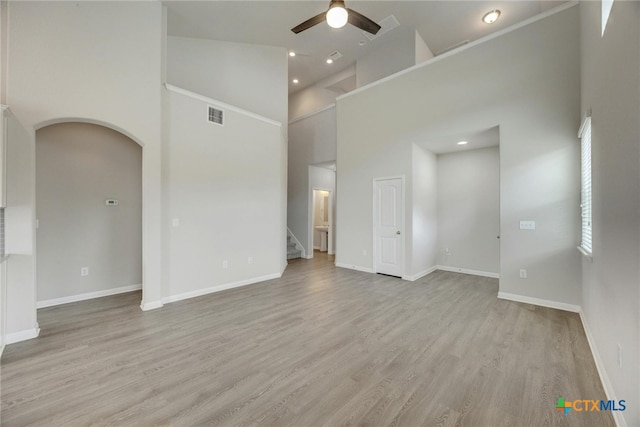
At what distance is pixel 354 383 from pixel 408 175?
3949 mm

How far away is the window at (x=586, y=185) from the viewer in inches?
112

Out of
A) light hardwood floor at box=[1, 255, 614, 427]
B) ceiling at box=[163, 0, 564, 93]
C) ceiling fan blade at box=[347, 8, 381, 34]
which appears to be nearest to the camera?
light hardwood floor at box=[1, 255, 614, 427]

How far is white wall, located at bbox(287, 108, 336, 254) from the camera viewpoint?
6.95 metres

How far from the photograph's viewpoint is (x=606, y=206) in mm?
2047

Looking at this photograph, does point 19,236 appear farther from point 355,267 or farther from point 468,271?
point 468,271

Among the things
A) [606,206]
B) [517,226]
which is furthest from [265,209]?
[606,206]

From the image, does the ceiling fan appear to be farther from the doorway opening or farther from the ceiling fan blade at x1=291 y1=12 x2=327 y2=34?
the doorway opening

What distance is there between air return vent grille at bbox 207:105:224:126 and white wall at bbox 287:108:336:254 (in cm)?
319

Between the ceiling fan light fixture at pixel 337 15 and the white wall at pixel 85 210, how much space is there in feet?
12.2

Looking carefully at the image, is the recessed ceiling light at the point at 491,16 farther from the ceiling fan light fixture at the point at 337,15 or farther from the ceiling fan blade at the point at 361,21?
the ceiling fan light fixture at the point at 337,15

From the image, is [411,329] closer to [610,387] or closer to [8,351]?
[610,387]

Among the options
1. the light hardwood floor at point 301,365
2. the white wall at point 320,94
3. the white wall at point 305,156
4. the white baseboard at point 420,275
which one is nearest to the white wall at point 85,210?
the light hardwood floor at point 301,365

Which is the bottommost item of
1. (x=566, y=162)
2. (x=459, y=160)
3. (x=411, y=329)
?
(x=411, y=329)

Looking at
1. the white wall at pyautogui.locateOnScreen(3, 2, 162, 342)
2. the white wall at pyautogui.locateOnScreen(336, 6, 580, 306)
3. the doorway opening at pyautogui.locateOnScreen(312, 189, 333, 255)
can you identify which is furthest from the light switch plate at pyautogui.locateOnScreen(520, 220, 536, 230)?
the white wall at pyautogui.locateOnScreen(3, 2, 162, 342)
